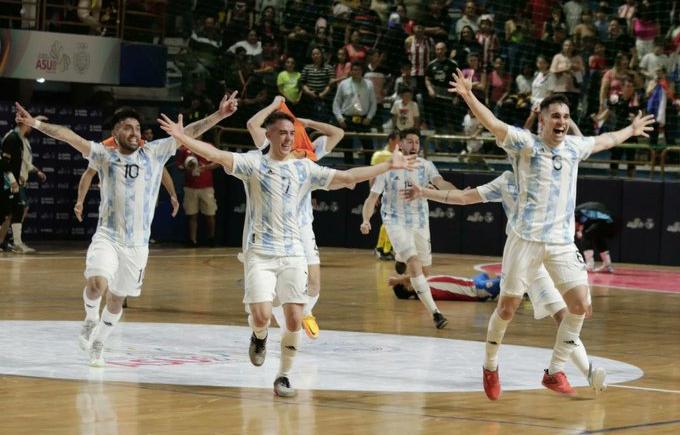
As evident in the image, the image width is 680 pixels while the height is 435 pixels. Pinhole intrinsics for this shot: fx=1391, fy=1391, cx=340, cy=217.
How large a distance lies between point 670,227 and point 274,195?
16983 mm

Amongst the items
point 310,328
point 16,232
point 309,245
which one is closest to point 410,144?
point 309,245

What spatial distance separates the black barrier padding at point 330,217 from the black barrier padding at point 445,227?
2081 millimetres

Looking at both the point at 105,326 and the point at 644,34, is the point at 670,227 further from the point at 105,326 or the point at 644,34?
the point at 105,326

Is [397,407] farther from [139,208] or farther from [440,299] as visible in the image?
[440,299]

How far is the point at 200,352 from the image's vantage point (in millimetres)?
13406

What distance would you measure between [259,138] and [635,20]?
1592 centimetres

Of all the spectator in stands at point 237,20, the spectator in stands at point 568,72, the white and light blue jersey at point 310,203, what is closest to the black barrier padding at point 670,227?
the spectator in stands at point 568,72

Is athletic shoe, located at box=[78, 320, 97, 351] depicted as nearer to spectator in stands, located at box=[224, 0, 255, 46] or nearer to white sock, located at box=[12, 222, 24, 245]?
white sock, located at box=[12, 222, 24, 245]

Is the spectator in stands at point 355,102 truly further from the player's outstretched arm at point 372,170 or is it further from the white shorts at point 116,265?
the player's outstretched arm at point 372,170

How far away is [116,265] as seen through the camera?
12648 mm

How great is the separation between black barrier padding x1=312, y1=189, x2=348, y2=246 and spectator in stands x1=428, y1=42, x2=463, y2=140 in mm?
2540

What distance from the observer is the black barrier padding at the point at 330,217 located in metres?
30.0

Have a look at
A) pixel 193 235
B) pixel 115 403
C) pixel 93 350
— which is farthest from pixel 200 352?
pixel 193 235

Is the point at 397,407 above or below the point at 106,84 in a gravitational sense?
below
